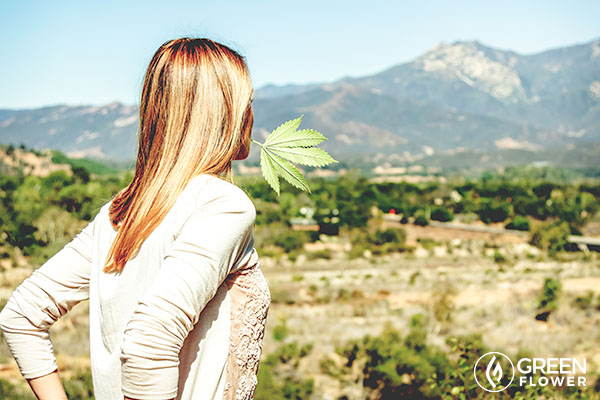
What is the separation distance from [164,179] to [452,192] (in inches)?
2663

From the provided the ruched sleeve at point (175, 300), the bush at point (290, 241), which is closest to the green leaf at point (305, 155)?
the ruched sleeve at point (175, 300)

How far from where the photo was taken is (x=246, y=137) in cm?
137

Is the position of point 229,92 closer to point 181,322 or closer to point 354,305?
point 181,322

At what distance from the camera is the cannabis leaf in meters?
1.31

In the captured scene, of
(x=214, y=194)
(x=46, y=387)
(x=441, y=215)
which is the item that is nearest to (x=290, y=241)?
(x=441, y=215)

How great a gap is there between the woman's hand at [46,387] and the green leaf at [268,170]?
0.82 m

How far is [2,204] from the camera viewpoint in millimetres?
26578

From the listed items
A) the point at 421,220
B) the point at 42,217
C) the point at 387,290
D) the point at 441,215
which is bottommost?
the point at 441,215

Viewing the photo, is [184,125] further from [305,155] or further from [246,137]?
[305,155]

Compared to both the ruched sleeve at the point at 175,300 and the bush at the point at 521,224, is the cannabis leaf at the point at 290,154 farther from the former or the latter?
the bush at the point at 521,224

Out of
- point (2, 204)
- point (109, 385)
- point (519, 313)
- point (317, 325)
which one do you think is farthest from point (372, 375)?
point (2, 204)

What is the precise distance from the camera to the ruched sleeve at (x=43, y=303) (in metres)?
1.40

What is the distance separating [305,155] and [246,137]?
17 centimetres

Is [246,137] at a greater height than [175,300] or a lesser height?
greater
